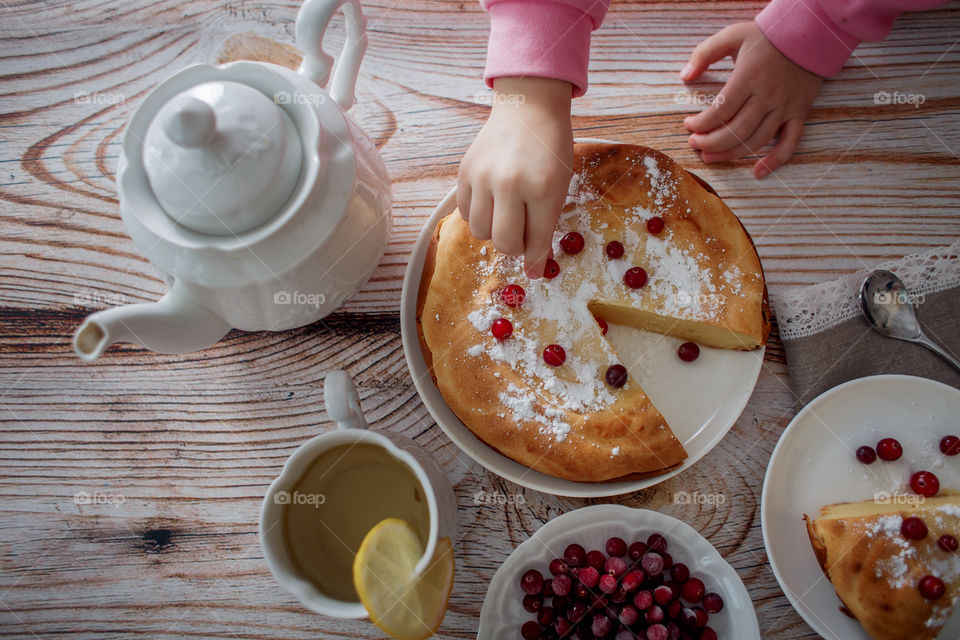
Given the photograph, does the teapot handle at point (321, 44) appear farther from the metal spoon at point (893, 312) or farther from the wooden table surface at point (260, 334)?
the metal spoon at point (893, 312)

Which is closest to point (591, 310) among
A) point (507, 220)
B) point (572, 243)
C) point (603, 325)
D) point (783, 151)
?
point (603, 325)

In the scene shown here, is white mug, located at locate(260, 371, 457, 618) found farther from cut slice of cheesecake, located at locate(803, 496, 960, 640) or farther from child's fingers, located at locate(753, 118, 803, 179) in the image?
child's fingers, located at locate(753, 118, 803, 179)

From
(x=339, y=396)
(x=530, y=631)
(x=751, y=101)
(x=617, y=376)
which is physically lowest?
(x=530, y=631)

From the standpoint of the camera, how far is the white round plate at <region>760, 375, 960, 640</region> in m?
1.17

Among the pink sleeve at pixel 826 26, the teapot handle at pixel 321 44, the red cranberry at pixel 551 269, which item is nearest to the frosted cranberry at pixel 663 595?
the red cranberry at pixel 551 269

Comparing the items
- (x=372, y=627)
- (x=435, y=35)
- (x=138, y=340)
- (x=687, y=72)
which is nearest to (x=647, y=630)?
(x=372, y=627)

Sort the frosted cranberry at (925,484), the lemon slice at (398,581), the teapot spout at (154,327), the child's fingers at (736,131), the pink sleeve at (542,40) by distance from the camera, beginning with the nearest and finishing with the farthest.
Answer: the teapot spout at (154,327), the lemon slice at (398,581), the pink sleeve at (542,40), the frosted cranberry at (925,484), the child's fingers at (736,131)

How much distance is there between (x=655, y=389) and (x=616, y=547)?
0.31 metres

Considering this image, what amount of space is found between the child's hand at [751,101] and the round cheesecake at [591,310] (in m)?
0.19

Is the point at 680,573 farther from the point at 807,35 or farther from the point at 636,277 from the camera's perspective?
the point at 807,35

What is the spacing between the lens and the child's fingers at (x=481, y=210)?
39.9 inches

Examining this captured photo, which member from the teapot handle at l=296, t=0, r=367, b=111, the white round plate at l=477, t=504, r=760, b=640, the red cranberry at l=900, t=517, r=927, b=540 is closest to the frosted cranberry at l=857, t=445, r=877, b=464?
the red cranberry at l=900, t=517, r=927, b=540

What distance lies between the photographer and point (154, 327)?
0.87 metres

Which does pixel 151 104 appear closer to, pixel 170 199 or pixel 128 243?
pixel 170 199
